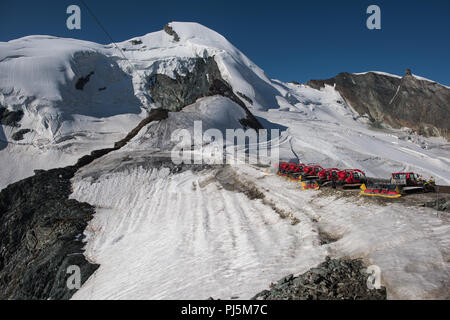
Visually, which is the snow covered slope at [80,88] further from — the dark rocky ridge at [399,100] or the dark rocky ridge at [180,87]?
the dark rocky ridge at [399,100]

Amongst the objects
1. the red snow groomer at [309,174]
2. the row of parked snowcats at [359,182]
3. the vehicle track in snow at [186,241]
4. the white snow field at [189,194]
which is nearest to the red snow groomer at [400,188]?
the row of parked snowcats at [359,182]

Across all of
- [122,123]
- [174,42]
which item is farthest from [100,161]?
[174,42]

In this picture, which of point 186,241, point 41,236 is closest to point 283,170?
point 186,241

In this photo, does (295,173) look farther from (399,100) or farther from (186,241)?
(399,100)

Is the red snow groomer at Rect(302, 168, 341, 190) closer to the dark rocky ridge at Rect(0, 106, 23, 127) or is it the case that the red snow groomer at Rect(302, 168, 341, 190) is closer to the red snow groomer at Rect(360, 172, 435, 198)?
the red snow groomer at Rect(360, 172, 435, 198)

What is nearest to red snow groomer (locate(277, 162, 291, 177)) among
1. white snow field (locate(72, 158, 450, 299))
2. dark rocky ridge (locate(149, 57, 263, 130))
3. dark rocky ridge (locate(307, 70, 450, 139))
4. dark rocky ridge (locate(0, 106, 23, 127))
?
white snow field (locate(72, 158, 450, 299))
